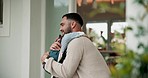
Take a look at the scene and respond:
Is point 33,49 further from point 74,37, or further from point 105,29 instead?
point 74,37

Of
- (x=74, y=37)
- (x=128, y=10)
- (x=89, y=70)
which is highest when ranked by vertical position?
(x=128, y=10)

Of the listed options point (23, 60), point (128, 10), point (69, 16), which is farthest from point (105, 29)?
point (128, 10)

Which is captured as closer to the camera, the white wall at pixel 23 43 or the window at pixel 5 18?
the white wall at pixel 23 43

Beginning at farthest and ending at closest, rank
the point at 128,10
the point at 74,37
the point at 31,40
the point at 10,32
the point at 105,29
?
the point at 105,29 → the point at 10,32 → the point at 31,40 → the point at 74,37 → the point at 128,10

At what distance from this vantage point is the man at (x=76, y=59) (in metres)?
2.58

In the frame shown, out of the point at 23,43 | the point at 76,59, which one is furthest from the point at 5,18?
Result: the point at 76,59

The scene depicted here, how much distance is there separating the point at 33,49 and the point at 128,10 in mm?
3465

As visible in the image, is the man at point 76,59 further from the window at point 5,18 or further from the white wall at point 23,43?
the window at point 5,18

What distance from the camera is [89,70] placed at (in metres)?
2.69

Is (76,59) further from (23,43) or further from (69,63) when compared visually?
(23,43)

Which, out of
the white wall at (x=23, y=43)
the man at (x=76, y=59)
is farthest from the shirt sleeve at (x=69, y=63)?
the white wall at (x=23, y=43)

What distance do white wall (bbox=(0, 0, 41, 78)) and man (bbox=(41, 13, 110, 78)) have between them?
8.08 ft

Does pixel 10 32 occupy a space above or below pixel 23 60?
above

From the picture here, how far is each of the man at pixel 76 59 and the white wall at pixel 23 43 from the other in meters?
2.46
